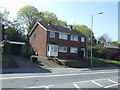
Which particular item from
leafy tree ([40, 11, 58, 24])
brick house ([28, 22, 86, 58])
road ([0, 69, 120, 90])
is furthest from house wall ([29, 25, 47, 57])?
leafy tree ([40, 11, 58, 24])

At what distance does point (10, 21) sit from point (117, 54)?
3483 centimetres

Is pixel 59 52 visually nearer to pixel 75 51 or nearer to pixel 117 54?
pixel 75 51

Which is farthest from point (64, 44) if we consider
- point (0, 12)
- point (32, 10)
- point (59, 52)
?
point (32, 10)

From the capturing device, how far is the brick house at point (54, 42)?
29584 mm

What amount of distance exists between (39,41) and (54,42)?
3.53 metres

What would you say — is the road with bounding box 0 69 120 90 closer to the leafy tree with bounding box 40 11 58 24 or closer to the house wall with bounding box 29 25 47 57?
the house wall with bounding box 29 25 47 57

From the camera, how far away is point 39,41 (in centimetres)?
3167

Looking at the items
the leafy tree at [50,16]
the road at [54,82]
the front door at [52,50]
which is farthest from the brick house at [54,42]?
the leafy tree at [50,16]

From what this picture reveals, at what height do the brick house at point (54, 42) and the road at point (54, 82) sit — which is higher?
the brick house at point (54, 42)

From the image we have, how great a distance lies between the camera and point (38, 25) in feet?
107

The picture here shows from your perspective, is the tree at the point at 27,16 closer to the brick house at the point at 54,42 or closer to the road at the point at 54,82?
the brick house at the point at 54,42

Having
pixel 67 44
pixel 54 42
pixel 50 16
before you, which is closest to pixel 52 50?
pixel 54 42

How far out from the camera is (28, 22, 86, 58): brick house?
29.6 meters

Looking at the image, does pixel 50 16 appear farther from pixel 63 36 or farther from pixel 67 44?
pixel 67 44
